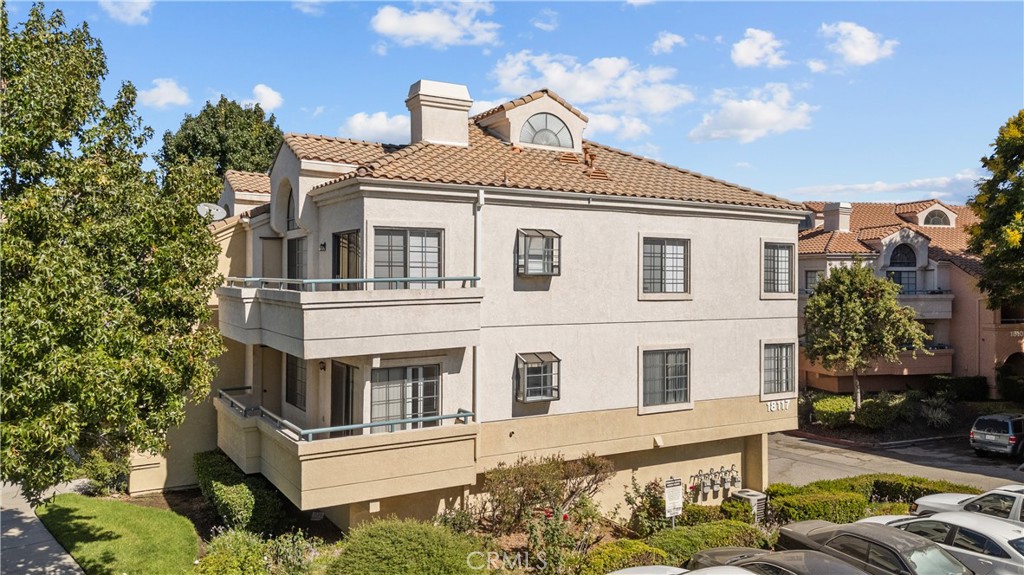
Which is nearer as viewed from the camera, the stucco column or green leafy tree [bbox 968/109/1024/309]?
the stucco column

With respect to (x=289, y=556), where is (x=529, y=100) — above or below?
above

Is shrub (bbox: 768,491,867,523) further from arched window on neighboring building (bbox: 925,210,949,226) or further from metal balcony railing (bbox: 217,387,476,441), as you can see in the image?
arched window on neighboring building (bbox: 925,210,949,226)

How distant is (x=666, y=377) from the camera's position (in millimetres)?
19109

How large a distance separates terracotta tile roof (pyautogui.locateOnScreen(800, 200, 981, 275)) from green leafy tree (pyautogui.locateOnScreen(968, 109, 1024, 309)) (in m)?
1.64

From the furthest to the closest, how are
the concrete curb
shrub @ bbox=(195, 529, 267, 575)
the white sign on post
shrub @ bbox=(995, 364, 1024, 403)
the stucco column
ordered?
shrub @ bbox=(995, 364, 1024, 403) < the concrete curb < the stucco column < the white sign on post < shrub @ bbox=(195, 529, 267, 575)

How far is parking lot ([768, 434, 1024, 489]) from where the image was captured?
2422 centimetres

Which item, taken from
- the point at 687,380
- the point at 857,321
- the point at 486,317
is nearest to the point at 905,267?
the point at 857,321

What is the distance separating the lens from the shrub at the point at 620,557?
13547mm

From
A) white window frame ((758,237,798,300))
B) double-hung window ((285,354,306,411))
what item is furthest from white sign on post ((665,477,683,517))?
double-hung window ((285,354,306,411))

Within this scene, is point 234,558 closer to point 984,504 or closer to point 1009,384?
point 984,504

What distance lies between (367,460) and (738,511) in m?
9.70

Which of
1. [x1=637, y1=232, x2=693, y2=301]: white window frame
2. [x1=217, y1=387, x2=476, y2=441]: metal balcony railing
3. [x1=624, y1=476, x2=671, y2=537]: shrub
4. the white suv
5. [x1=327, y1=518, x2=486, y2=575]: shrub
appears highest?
[x1=637, y1=232, x2=693, y2=301]: white window frame

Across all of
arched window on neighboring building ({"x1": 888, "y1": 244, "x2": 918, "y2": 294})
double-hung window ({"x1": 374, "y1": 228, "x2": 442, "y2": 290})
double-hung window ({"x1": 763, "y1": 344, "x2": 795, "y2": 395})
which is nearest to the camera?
double-hung window ({"x1": 374, "y1": 228, "x2": 442, "y2": 290})

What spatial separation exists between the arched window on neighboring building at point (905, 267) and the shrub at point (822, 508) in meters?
22.5
